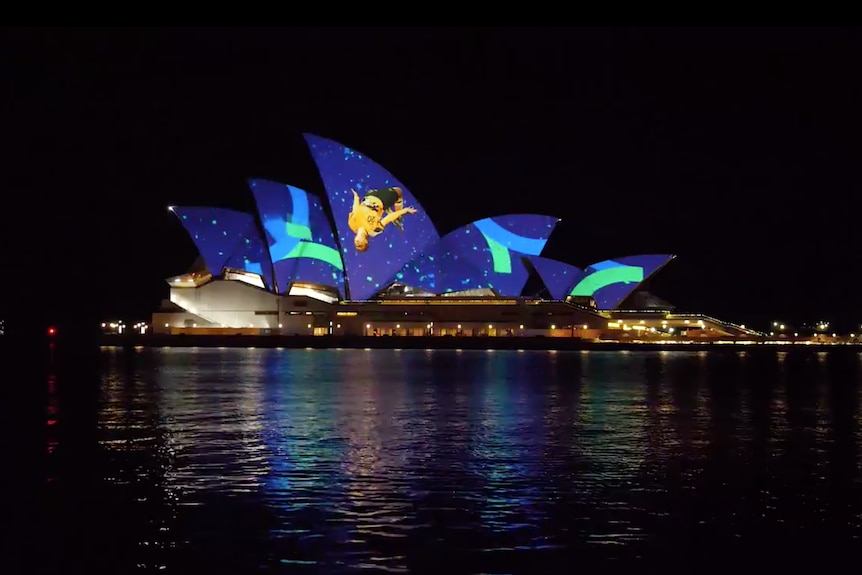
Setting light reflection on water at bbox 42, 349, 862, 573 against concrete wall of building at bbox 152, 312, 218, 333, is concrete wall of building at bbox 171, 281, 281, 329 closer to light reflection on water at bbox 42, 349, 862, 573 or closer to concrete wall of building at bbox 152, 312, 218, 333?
concrete wall of building at bbox 152, 312, 218, 333

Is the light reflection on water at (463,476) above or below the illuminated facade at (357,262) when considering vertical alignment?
below

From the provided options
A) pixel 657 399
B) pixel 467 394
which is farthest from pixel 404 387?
pixel 657 399

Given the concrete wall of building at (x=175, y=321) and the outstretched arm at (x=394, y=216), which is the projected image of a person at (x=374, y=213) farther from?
the concrete wall of building at (x=175, y=321)

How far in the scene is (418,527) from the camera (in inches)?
336

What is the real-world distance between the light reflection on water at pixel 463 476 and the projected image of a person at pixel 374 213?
3205 cm

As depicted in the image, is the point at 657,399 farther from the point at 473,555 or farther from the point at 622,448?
the point at 473,555

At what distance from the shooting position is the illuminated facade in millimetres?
54188

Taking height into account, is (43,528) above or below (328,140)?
below

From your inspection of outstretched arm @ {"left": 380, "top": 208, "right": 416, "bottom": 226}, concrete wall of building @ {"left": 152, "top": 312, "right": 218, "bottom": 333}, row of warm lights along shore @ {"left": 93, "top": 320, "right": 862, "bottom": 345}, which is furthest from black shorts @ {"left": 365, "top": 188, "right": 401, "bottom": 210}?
concrete wall of building @ {"left": 152, "top": 312, "right": 218, "bottom": 333}

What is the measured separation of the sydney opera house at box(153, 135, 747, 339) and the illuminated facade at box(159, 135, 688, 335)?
2.4 inches

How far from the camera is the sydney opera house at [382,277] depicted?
54.9m

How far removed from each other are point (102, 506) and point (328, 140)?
43.0 metres

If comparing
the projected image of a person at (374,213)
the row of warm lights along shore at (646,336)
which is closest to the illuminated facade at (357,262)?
the projected image of a person at (374,213)

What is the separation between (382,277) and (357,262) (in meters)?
1.97
